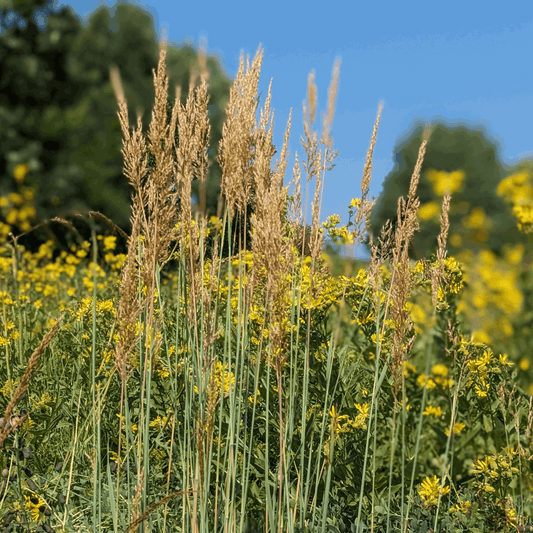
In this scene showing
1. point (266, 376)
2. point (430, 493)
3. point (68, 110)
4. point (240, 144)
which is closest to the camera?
point (240, 144)

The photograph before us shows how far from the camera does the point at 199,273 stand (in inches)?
77.2

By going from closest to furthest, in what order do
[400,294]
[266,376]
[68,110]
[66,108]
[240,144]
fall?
1. [400,294]
2. [240,144]
3. [266,376]
4. [68,110]
5. [66,108]

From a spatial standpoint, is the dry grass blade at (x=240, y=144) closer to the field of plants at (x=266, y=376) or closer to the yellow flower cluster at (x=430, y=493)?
the field of plants at (x=266, y=376)

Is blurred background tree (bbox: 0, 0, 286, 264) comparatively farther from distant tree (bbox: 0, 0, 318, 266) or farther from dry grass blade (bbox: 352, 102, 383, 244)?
dry grass blade (bbox: 352, 102, 383, 244)

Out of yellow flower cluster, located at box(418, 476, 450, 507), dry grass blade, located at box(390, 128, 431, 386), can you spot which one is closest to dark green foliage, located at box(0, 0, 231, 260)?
yellow flower cluster, located at box(418, 476, 450, 507)

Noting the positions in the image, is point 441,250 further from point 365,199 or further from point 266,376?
point 266,376

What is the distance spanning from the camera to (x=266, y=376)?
263cm

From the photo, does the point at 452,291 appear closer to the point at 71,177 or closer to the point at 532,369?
the point at 532,369

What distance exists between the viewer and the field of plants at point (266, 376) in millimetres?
1836

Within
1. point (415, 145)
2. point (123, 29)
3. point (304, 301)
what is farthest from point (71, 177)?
point (304, 301)

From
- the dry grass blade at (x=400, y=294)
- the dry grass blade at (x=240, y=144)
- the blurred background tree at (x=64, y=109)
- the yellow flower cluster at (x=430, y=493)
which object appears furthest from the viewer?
the blurred background tree at (x=64, y=109)

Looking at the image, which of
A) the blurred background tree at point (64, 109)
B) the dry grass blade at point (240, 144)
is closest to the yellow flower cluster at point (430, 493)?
the dry grass blade at point (240, 144)

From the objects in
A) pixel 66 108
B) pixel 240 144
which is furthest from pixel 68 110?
pixel 240 144

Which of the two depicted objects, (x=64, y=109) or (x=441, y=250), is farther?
(x=64, y=109)
